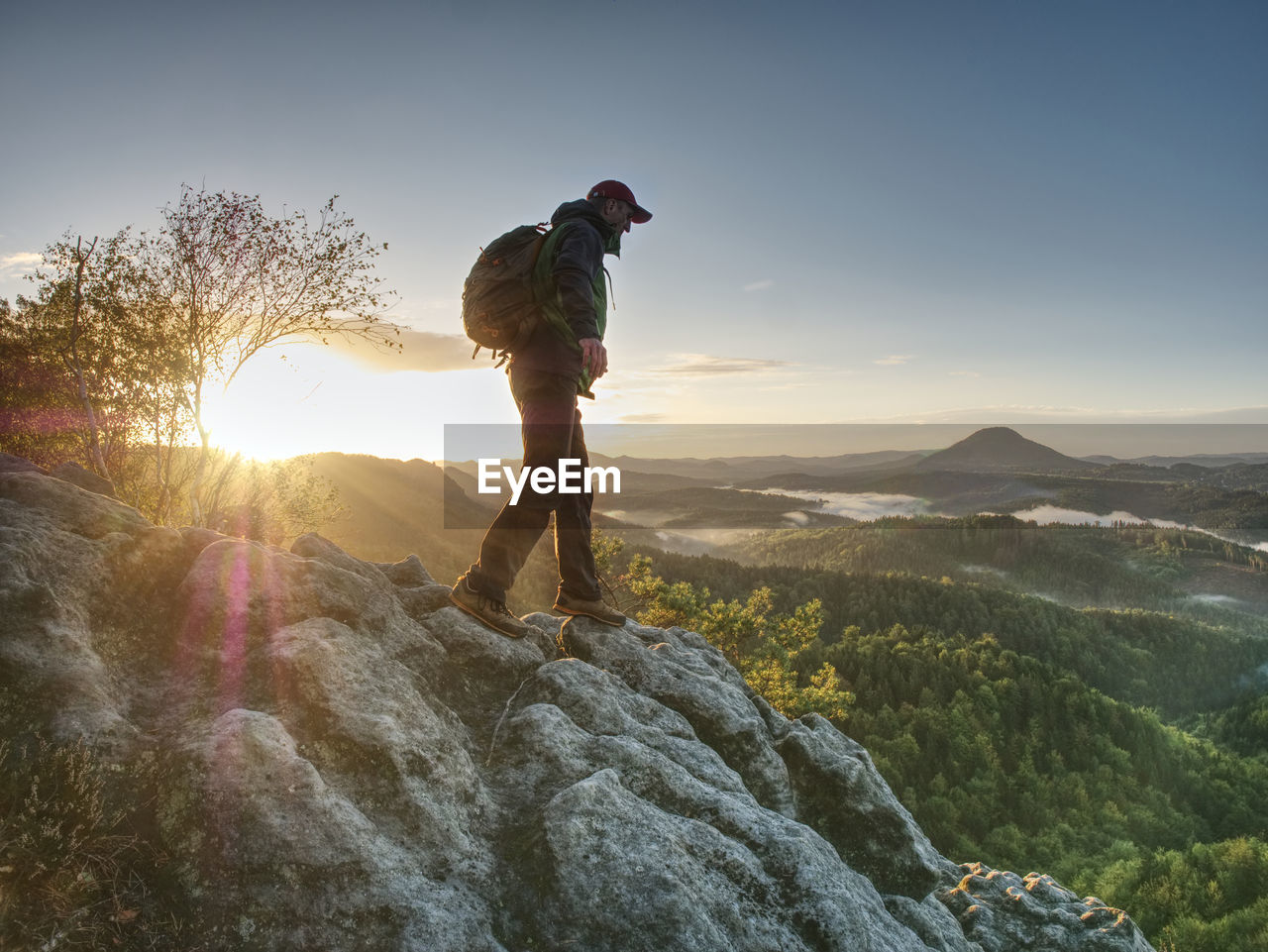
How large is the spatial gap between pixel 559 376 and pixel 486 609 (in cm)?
306

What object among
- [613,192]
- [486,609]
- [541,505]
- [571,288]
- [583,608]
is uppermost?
[613,192]

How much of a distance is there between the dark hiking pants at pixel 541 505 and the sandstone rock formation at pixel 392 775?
1035 millimetres

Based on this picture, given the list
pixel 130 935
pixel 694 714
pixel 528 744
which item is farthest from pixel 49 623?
pixel 694 714

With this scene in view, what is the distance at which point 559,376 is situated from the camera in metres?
7.06

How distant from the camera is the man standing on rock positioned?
644cm

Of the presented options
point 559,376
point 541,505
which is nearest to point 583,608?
point 541,505

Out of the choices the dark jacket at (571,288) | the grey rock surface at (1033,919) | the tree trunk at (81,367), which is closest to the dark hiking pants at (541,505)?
the dark jacket at (571,288)

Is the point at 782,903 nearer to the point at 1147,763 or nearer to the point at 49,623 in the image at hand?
the point at 49,623

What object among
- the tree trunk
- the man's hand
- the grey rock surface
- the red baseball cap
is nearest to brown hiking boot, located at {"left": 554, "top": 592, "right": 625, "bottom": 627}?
the man's hand

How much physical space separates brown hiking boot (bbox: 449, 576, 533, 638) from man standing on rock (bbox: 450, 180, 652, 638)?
12 mm

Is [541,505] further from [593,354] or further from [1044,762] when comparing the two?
[1044,762]

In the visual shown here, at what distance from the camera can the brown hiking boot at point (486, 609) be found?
8055 mm

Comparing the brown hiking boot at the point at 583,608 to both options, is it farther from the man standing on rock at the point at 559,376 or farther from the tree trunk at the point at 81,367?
the tree trunk at the point at 81,367

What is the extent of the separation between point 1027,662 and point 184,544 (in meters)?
137
